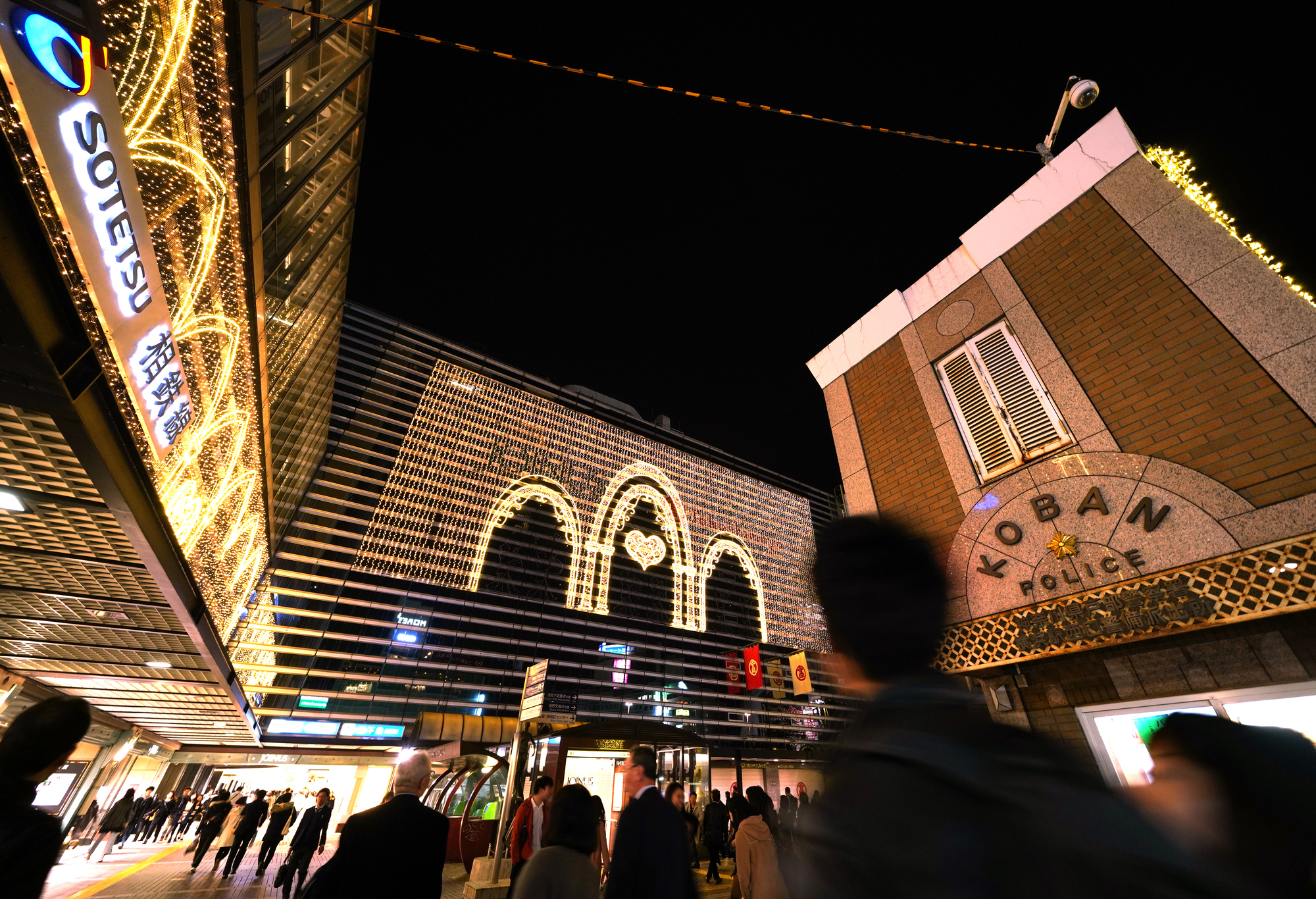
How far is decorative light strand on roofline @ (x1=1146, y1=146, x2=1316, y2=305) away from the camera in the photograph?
6148mm

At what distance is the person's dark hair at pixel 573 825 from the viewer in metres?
2.84

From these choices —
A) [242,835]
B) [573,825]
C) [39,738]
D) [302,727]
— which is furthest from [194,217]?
[302,727]

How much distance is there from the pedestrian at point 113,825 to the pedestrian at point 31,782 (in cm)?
1389

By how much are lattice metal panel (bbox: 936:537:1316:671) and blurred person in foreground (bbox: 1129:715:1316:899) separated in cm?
203

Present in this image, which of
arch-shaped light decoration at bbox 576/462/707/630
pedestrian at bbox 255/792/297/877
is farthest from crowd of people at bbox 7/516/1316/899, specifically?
arch-shaped light decoration at bbox 576/462/707/630

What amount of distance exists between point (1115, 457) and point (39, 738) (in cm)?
806

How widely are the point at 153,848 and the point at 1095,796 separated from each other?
21958mm

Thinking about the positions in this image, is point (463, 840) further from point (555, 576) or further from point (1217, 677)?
point (555, 576)

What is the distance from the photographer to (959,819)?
0.75 m

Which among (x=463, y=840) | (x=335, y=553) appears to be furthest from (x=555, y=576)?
(x=463, y=840)

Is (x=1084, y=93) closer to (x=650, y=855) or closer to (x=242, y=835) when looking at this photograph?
(x=650, y=855)

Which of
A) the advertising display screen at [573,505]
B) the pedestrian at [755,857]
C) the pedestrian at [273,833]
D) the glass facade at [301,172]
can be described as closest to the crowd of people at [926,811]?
the pedestrian at [755,857]

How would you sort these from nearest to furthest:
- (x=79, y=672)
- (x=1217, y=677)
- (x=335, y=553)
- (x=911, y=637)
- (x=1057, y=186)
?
1. (x=911, y=637)
2. (x=1217, y=677)
3. (x=1057, y=186)
4. (x=79, y=672)
5. (x=335, y=553)

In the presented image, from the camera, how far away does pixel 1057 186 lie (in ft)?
22.0
